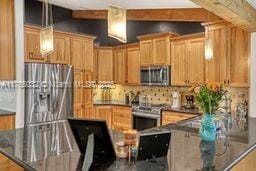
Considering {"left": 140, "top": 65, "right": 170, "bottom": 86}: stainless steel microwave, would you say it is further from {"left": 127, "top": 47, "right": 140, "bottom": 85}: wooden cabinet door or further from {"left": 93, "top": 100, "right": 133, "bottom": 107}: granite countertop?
{"left": 93, "top": 100, "right": 133, "bottom": 107}: granite countertop

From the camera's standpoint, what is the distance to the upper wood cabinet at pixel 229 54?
4215mm

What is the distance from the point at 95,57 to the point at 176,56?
2226mm

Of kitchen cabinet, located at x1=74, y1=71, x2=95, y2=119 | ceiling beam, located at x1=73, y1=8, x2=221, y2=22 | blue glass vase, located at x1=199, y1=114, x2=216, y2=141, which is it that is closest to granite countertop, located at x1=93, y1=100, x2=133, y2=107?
kitchen cabinet, located at x1=74, y1=71, x2=95, y2=119

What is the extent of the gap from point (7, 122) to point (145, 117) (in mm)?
2674

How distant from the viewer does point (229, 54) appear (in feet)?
14.3

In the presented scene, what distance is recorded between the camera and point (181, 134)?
8.82 ft

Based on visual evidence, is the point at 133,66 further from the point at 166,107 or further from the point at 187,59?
the point at 187,59

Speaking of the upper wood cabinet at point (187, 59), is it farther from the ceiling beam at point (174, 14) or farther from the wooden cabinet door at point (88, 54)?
the wooden cabinet door at point (88, 54)

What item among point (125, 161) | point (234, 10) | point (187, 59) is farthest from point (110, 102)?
point (125, 161)

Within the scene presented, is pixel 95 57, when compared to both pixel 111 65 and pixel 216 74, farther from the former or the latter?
pixel 216 74

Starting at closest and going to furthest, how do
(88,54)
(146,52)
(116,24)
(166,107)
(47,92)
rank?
1. (116,24)
2. (47,92)
3. (166,107)
4. (146,52)
5. (88,54)

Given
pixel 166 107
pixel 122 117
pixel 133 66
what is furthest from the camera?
pixel 133 66

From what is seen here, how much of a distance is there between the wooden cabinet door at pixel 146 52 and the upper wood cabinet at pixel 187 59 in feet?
1.74

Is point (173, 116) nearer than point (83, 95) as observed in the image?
Yes
